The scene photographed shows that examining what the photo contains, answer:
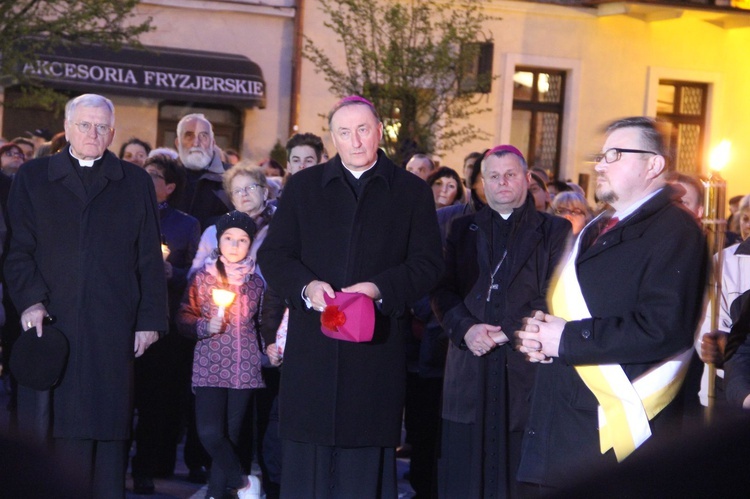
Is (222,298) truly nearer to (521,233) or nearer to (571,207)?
(521,233)

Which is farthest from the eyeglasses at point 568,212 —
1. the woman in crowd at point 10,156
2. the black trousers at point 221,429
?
the woman in crowd at point 10,156

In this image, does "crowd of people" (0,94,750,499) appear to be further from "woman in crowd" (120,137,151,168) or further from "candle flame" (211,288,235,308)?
"woman in crowd" (120,137,151,168)

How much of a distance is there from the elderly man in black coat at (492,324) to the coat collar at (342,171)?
2.92 feet

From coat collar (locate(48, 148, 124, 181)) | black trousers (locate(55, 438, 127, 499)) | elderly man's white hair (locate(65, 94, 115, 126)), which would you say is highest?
elderly man's white hair (locate(65, 94, 115, 126))

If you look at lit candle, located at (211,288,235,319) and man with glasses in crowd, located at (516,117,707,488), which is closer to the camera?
man with glasses in crowd, located at (516,117,707,488)

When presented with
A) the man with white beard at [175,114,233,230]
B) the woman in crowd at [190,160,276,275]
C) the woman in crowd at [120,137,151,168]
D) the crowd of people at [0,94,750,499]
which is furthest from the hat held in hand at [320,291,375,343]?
the woman in crowd at [120,137,151,168]

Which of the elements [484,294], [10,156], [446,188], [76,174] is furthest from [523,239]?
[10,156]

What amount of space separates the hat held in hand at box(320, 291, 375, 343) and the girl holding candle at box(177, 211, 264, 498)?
1877mm

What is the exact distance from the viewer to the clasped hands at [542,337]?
4.08 m

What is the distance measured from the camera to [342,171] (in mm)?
5254

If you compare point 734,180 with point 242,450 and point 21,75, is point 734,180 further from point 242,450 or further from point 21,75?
point 242,450

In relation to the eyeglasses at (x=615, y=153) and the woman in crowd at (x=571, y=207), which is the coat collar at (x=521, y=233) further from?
the woman in crowd at (x=571, y=207)

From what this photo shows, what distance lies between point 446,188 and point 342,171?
349 centimetres

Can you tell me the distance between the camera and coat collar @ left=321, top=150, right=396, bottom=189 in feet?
17.2
